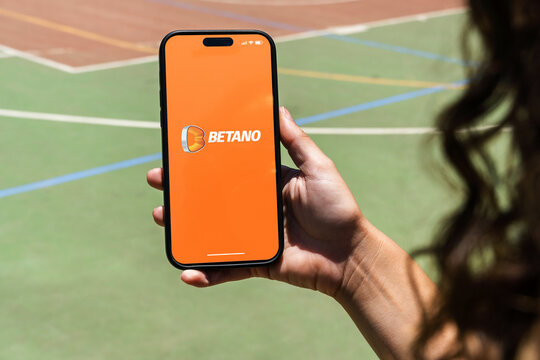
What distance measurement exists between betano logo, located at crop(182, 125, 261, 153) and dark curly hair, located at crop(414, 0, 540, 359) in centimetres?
165

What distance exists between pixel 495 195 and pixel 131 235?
417 cm

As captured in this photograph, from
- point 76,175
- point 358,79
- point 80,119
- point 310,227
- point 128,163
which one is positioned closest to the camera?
point 310,227

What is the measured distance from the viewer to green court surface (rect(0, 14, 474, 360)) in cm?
408

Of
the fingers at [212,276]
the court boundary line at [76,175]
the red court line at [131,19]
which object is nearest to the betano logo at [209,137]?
the fingers at [212,276]

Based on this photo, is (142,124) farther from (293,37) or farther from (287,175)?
(293,37)

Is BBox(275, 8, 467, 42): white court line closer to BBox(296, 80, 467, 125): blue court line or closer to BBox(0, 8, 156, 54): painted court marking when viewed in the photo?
BBox(0, 8, 156, 54): painted court marking

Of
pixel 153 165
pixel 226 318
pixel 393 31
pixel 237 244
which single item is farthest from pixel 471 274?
pixel 393 31

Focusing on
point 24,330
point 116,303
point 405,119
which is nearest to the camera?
point 24,330

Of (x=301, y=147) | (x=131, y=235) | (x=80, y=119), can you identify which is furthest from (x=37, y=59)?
(x=301, y=147)

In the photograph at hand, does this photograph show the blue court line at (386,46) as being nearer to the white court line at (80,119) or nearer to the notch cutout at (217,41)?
the white court line at (80,119)

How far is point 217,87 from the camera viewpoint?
9.59 ft

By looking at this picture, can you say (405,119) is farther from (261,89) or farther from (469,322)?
(469,322)

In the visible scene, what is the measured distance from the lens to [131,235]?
5.12 metres

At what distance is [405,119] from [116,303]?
445 centimetres
